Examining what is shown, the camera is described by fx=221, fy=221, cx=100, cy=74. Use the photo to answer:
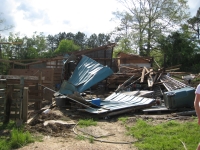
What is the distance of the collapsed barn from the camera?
21.8ft

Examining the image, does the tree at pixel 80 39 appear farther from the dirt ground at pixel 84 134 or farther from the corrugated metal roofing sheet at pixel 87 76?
the dirt ground at pixel 84 134

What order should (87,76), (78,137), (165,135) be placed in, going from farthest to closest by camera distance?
(87,76)
(165,135)
(78,137)

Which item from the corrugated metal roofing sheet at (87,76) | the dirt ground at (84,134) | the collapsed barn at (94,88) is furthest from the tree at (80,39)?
the dirt ground at (84,134)

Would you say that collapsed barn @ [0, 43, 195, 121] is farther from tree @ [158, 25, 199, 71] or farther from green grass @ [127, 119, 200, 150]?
tree @ [158, 25, 199, 71]

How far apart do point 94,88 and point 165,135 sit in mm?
12136

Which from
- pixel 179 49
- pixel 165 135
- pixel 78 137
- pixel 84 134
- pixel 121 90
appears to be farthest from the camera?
pixel 179 49

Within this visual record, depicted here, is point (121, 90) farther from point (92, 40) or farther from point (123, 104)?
point (92, 40)

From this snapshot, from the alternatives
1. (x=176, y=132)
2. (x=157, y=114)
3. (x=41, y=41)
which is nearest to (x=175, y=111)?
(x=157, y=114)

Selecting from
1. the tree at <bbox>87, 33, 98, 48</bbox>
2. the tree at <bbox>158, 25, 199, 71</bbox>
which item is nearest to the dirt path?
the tree at <bbox>158, 25, 199, 71</bbox>

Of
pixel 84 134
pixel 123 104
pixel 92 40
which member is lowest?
pixel 84 134

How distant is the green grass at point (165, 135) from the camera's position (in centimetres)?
478

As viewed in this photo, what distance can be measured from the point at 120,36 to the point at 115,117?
109 feet

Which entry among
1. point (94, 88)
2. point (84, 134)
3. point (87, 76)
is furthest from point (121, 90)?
point (84, 134)

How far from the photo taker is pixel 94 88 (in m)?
17.5
